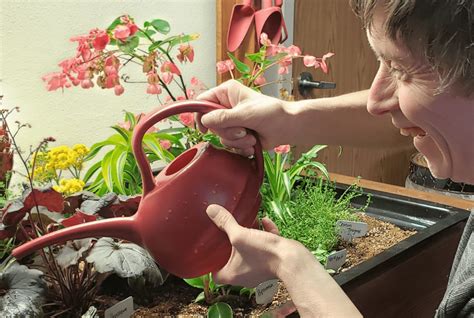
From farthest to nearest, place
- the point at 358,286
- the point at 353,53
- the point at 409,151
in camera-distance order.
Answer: the point at 409,151 < the point at 353,53 < the point at 358,286

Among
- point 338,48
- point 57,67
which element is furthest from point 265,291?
point 338,48

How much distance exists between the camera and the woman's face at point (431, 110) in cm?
61

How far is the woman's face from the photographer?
0.61 m

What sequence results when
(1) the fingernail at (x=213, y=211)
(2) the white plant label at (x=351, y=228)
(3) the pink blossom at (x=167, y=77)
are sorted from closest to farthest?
(1) the fingernail at (x=213, y=211), (3) the pink blossom at (x=167, y=77), (2) the white plant label at (x=351, y=228)

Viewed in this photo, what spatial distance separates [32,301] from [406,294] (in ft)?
2.72

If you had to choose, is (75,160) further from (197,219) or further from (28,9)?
(197,219)

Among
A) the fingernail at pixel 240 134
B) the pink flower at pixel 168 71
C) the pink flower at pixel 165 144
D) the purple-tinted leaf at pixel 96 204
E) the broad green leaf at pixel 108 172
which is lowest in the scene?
the broad green leaf at pixel 108 172

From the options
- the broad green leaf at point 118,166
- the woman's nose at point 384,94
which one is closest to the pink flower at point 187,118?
the broad green leaf at point 118,166

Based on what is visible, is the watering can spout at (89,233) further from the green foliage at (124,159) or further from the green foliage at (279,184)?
the green foliage at (279,184)

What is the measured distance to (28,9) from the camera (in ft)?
5.05

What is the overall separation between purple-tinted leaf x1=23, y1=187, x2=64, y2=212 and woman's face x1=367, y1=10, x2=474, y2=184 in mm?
647

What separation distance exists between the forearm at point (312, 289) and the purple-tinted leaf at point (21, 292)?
15.7 inches

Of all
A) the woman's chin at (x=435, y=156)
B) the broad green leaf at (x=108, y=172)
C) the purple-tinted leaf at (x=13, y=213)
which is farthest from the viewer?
the broad green leaf at (x=108, y=172)

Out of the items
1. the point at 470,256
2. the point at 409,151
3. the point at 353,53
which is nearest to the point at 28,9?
the point at 470,256
